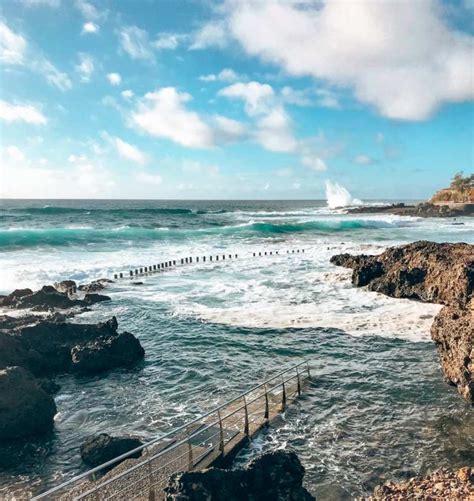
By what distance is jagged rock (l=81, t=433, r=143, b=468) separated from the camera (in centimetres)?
947

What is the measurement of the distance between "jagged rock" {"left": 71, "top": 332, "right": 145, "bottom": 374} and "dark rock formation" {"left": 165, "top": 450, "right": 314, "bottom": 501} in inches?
350

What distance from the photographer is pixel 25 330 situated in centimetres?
1656

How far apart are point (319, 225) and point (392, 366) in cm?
7127

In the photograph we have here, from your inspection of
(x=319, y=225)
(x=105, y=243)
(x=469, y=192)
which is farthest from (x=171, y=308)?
(x=469, y=192)

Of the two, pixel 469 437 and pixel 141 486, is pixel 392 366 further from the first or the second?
pixel 141 486

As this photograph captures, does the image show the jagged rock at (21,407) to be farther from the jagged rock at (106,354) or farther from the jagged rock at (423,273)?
the jagged rock at (423,273)

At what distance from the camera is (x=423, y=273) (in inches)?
950

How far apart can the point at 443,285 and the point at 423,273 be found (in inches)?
90.7

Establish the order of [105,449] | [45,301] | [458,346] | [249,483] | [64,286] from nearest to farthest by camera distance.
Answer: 1. [249,483]
2. [105,449]
3. [458,346]
4. [45,301]
5. [64,286]

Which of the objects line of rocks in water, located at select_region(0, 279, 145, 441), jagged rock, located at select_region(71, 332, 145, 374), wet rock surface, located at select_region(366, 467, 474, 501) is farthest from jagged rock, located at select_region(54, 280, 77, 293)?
wet rock surface, located at select_region(366, 467, 474, 501)

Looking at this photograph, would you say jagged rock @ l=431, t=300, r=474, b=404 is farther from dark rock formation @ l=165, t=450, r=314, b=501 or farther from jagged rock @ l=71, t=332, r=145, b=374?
jagged rock @ l=71, t=332, r=145, b=374

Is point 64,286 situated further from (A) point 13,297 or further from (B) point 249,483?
(B) point 249,483

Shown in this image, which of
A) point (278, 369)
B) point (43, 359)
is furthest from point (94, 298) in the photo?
point (278, 369)

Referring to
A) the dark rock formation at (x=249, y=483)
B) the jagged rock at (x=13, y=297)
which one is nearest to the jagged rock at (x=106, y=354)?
the dark rock formation at (x=249, y=483)
